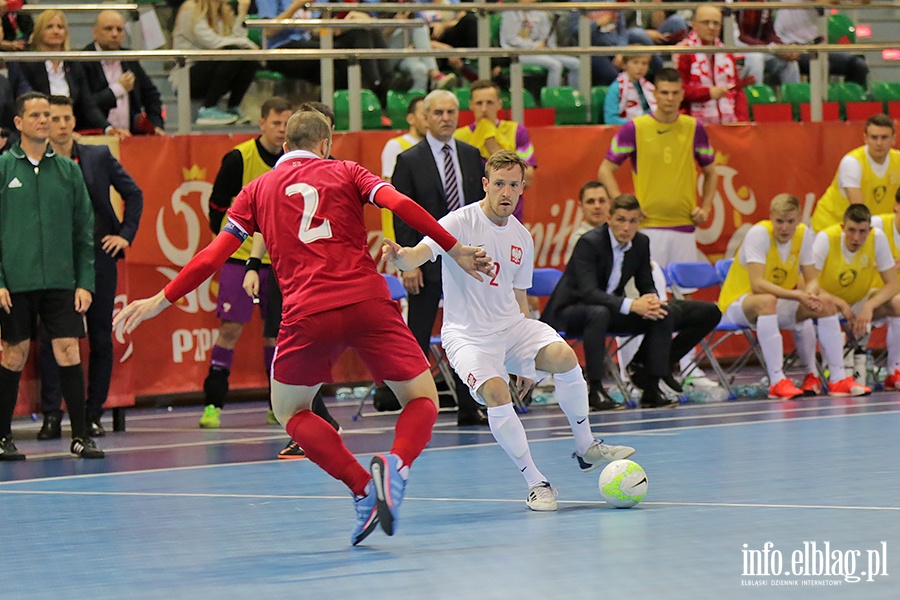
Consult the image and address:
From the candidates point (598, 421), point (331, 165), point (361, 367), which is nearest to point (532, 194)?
point (361, 367)

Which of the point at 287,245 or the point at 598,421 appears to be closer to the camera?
the point at 287,245

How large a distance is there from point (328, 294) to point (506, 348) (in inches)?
62.8

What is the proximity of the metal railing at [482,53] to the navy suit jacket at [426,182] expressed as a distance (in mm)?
2597

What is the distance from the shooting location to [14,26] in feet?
41.8

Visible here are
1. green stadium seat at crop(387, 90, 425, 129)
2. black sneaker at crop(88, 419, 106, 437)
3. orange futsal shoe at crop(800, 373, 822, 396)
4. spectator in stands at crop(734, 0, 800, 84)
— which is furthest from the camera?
spectator in stands at crop(734, 0, 800, 84)

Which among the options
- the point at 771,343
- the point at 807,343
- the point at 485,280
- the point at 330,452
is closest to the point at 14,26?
the point at 485,280

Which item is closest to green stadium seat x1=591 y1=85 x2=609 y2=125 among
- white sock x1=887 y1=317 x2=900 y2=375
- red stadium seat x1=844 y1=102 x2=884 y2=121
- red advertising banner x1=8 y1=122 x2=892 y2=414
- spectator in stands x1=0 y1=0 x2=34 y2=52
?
red advertising banner x1=8 y1=122 x2=892 y2=414

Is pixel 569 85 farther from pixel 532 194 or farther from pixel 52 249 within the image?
pixel 52 249

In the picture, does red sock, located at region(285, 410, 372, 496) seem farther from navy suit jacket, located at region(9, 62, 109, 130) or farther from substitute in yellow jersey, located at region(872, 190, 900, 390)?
substitute in yellow jersey, located at region(872, 190, 900, 390)

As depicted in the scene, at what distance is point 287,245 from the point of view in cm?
621

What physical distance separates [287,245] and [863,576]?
2.77 m

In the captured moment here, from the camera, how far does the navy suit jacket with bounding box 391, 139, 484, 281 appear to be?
34.7 ft

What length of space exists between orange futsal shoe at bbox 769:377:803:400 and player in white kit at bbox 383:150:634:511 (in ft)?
16.0

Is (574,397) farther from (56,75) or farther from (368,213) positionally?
(56,75)
